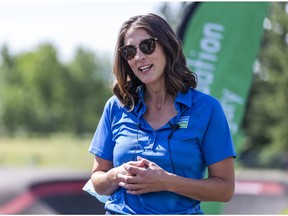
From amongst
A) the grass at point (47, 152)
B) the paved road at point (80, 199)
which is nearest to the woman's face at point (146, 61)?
the paved road at point (80, 199)

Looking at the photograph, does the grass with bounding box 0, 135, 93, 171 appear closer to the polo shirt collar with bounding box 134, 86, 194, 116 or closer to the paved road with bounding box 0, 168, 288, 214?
the paved road with bounding box 0, 168, 288, 214

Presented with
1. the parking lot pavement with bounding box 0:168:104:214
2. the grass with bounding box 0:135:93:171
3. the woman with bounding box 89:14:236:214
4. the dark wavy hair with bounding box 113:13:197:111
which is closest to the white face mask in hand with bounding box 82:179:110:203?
the woman with bounding box 89:14:236:214

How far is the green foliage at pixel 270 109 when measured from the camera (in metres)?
35.1

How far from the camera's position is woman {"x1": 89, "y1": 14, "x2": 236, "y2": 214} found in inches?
114

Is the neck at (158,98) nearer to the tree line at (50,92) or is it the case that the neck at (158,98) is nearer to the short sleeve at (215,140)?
the short sleeve at (215,140)

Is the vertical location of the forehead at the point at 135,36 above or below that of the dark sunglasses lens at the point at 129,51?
above

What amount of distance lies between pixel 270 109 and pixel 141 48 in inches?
1415

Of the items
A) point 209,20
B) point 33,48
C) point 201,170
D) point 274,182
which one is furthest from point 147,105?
point 33,48

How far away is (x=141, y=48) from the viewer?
3012 mm

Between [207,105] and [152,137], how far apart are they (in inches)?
11.6

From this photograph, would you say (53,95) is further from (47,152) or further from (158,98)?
(158,98)

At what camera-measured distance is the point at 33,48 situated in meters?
96.8

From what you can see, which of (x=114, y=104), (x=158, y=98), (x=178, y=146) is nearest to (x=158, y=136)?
(x=178, y=146)

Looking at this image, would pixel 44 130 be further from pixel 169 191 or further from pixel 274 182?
pixel 169 191
